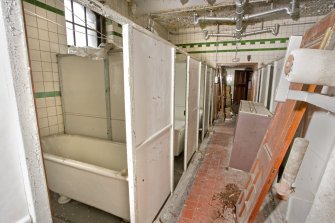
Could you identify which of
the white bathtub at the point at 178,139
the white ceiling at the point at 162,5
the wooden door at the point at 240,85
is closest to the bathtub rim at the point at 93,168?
the white bathtub at the point at 178,139

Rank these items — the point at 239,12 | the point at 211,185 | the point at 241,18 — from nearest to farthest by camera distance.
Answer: the point at 211,185
the point at 239,12
the point at 241,18

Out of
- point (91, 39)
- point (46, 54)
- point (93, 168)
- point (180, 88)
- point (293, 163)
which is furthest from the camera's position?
point (180, 88)

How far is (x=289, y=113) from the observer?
49.1 inches

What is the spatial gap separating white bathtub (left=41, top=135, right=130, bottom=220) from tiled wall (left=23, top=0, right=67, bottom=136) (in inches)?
12.6

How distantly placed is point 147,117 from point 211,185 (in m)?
1.79

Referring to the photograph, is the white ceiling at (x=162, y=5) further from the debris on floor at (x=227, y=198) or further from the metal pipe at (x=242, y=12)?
the debris on floor at (x=227, y=198)

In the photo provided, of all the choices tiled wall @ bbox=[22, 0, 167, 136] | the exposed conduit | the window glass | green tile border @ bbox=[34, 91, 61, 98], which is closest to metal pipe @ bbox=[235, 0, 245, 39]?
the exposed conduit

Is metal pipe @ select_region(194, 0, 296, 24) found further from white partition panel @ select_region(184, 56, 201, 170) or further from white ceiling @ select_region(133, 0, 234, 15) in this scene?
white partition panel @ select_region(184, 56, 201, 170)

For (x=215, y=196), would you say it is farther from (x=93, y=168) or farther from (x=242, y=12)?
(x=242, y=12)

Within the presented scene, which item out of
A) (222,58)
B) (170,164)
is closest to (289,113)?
(170,164)

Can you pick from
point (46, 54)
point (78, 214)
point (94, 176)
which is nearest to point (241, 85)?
point (46, 54)

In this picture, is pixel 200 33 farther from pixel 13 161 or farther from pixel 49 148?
pixel 13 161

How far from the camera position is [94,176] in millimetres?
1852

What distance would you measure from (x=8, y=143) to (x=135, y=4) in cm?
413
